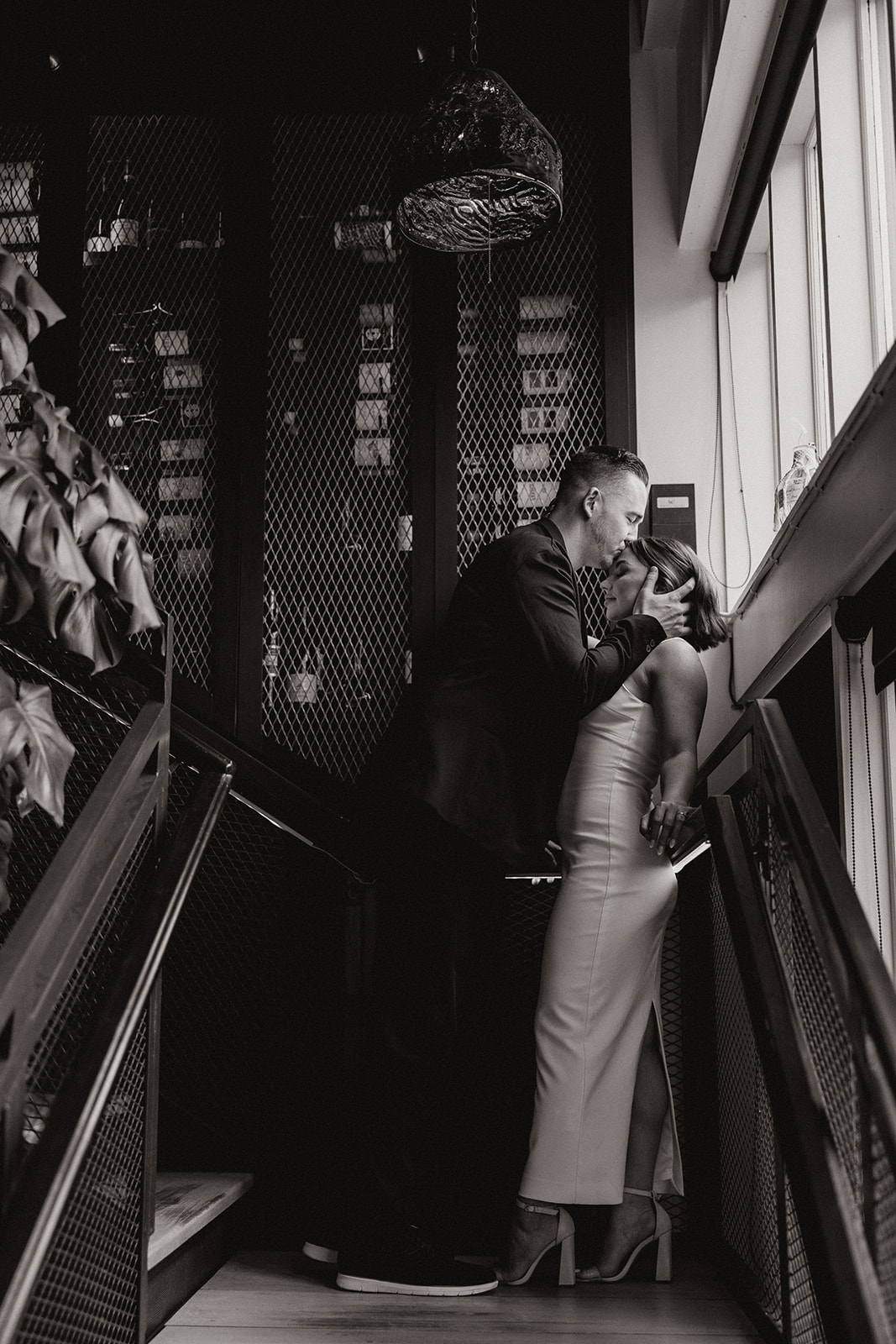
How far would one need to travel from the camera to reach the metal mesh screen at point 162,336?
13.7 feet

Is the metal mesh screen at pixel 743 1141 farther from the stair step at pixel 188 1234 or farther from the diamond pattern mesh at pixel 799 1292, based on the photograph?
the stair step at pixel 188 1234

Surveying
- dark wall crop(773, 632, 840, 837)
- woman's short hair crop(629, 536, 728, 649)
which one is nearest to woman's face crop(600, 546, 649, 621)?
woman's short hair crop(629, 536, 728, 649)

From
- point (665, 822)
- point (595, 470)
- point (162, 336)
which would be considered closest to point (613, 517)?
point (595, 470)

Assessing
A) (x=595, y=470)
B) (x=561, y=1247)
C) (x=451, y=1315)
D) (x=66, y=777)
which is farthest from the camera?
(x=595, y=470)

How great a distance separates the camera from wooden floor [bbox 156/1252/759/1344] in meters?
2.43

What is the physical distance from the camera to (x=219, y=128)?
4.38 meters

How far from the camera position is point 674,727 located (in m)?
2.98

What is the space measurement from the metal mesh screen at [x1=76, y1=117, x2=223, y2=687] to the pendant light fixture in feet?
3.35

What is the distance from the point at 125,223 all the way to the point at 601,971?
9.81ft

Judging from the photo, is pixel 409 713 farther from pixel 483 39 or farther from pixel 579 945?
pixel 483 39

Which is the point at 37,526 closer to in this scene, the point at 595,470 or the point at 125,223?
the point at 595,470

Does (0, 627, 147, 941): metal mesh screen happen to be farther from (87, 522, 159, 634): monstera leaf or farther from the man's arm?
the man's arm

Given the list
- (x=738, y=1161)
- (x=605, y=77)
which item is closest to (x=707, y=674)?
(x=738, y=1161)

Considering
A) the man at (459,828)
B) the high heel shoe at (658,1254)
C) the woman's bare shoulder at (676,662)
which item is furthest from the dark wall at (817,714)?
the high heel shoe at (658,1254)
